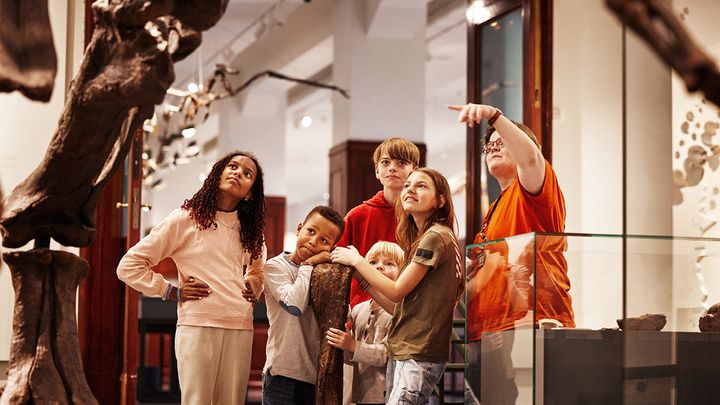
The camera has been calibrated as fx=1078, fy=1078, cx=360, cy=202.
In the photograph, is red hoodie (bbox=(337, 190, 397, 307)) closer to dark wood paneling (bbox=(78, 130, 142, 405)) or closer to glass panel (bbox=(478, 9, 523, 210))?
dark wood paneling (bbox=(78, 130, 142, 405))

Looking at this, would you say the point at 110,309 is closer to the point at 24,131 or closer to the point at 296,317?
the point at 24,131

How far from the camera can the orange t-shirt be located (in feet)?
10.2

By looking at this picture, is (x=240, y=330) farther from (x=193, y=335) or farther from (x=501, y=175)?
(x=501, y=175)

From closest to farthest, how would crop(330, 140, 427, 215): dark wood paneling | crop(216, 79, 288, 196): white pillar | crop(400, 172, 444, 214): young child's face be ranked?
crop(400, 172, 444, 214): young child's face
crop(330, 140, 427, 215): dark wood paneling
crop(216, 79, 288, 196): white pillar

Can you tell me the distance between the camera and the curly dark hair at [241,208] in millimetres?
4465

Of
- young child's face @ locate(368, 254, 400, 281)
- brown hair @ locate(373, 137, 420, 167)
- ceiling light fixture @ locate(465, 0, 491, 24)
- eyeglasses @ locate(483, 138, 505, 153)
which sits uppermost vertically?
ceiling light fixture @ locate(465, 0, 491, 24)

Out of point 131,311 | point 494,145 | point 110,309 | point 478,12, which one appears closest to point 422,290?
point 494,145

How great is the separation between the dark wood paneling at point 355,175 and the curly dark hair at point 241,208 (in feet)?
20.6

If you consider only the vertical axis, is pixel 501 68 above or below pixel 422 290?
above

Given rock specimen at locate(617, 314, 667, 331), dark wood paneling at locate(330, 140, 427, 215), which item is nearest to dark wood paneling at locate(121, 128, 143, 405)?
rock specimen at locate(617, 314, 667, 331)

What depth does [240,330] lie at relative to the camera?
4398mm

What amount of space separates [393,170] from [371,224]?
305 mm

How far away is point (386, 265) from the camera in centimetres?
430

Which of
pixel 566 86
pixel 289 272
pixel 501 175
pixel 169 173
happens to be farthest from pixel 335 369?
pixel 169 173
